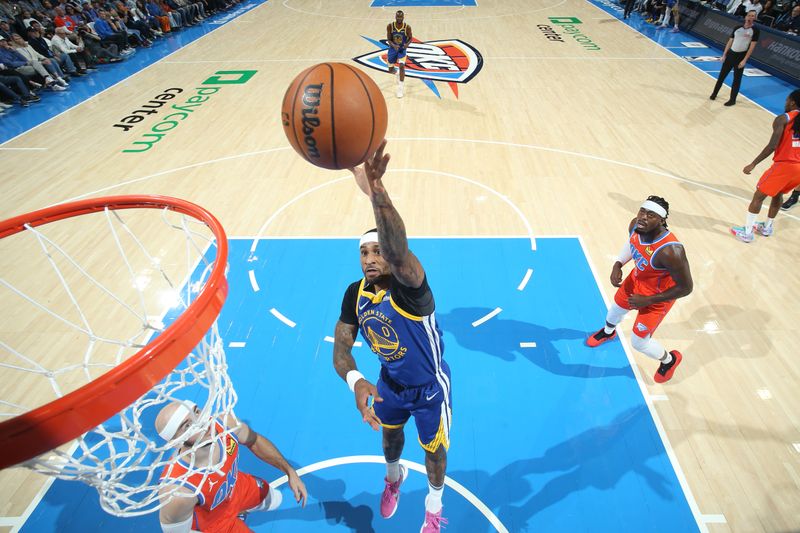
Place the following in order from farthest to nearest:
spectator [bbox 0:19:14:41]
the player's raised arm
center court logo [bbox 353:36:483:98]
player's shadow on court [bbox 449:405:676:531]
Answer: center court logo [bbox 353:36:483:98] → spectator [bbox 0:19:14:41] → player's shadow on court [bbox 449:405:676:531] → the player's raised arm

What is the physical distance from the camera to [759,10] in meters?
12.1

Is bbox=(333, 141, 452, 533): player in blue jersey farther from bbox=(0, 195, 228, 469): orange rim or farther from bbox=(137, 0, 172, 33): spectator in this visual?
bbox=(137, 0, 172, 33): spectator

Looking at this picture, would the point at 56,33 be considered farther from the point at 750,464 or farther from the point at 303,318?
the point at 750,464

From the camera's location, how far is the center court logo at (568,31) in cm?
1347

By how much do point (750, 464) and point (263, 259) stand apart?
17.0 ft

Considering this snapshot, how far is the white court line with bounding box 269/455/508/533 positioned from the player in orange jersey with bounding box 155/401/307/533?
1.70 ft

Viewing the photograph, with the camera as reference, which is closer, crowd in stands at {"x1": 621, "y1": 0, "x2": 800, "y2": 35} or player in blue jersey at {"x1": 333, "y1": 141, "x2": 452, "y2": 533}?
player in blue jersey at {"x1": 333, "y1": 141, "x2": 452, "y2": 533}

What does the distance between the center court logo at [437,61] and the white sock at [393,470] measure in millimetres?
8791

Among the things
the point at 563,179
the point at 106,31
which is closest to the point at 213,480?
the point at 563,179

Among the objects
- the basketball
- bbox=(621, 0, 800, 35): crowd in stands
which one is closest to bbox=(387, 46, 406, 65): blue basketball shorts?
bbox=(621, 0, 800, 35): crowd in stands

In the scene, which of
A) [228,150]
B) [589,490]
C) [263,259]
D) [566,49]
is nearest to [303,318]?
[263,259]

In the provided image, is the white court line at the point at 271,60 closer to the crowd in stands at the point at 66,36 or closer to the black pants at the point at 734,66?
the crowd in stands at the point at 66,36

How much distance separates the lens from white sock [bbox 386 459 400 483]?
3163 millimetres

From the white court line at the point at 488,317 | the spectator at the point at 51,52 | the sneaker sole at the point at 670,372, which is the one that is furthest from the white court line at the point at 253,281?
the spectator at the point at 51,52
